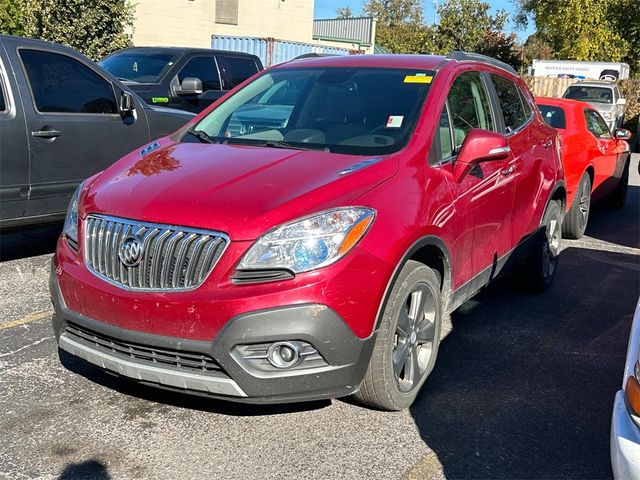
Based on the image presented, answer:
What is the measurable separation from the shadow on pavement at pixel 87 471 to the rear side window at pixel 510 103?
3.51 meters

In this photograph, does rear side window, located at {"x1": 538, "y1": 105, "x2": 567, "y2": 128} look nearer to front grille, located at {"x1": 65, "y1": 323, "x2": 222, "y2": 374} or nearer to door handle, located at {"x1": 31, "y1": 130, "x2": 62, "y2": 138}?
door handle, located at {"x1": 31, "y1": 130, "x2": 62, "y2": 138}

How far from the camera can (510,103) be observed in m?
5.46

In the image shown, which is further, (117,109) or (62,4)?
(62,4)

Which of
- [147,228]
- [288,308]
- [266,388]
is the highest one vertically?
[147,228]

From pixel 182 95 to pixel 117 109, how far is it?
3.13 meters

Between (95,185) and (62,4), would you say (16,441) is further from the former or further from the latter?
(62,4)

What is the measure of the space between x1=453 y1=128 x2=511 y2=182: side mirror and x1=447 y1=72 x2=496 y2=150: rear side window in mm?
193

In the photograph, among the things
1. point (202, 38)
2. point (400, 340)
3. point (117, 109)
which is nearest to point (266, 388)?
point (400, 340)

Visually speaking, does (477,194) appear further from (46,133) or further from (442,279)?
(46,133)

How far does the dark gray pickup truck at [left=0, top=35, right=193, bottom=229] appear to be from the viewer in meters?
5.73

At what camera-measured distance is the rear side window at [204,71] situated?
10312 millimetres

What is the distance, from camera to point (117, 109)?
6660mm

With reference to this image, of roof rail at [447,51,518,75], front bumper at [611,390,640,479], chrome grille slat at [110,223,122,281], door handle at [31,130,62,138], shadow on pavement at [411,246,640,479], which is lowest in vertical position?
shadow on pavement at [411,246,640,479]

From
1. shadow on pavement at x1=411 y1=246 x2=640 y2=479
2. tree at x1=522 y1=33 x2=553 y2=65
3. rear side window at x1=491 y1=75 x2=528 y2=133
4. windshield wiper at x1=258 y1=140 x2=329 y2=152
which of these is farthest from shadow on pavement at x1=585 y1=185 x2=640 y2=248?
tree at x1=522 y1=33 x2=553 y2=65
